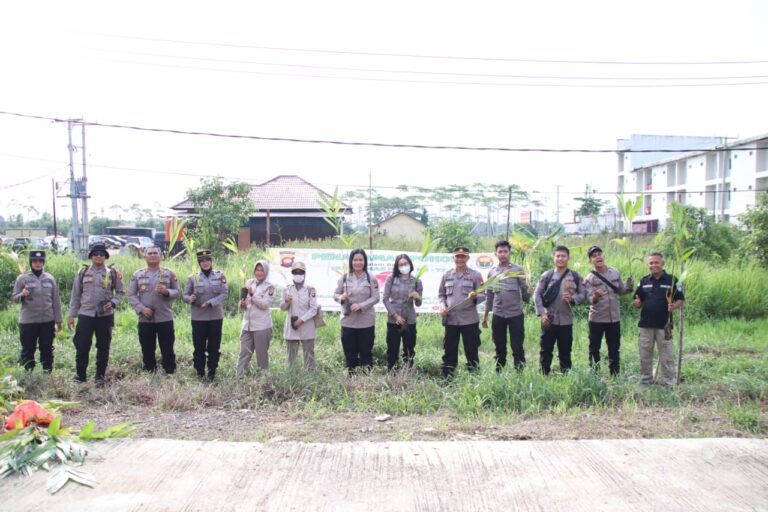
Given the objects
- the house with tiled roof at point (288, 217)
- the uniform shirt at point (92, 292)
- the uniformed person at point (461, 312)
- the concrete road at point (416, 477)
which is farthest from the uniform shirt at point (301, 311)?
the house with tiled roof at point (288, 217)

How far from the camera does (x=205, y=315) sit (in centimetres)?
716

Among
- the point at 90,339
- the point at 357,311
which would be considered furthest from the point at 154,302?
the point at 357,311

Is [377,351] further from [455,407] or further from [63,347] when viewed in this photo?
[63,347]

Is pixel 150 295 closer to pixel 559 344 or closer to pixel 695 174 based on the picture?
Result: pixel 559 344

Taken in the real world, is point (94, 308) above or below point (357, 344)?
above

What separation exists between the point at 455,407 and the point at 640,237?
953 inches

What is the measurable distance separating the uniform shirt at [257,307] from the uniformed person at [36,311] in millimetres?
2401

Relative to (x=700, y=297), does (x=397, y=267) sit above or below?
above

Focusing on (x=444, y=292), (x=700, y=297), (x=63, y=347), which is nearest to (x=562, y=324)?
(x=444, y=292)

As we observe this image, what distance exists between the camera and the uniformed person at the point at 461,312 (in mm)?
6957

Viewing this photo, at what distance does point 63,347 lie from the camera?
8758mm

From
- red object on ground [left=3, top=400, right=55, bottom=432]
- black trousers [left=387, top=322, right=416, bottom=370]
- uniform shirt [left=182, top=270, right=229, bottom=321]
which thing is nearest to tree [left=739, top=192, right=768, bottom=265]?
black trousers [left=387, top=322, right=416, bottom=370]

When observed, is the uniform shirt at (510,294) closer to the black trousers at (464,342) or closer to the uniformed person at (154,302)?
the black trousers at (464,342)

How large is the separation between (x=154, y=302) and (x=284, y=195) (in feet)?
62.3
